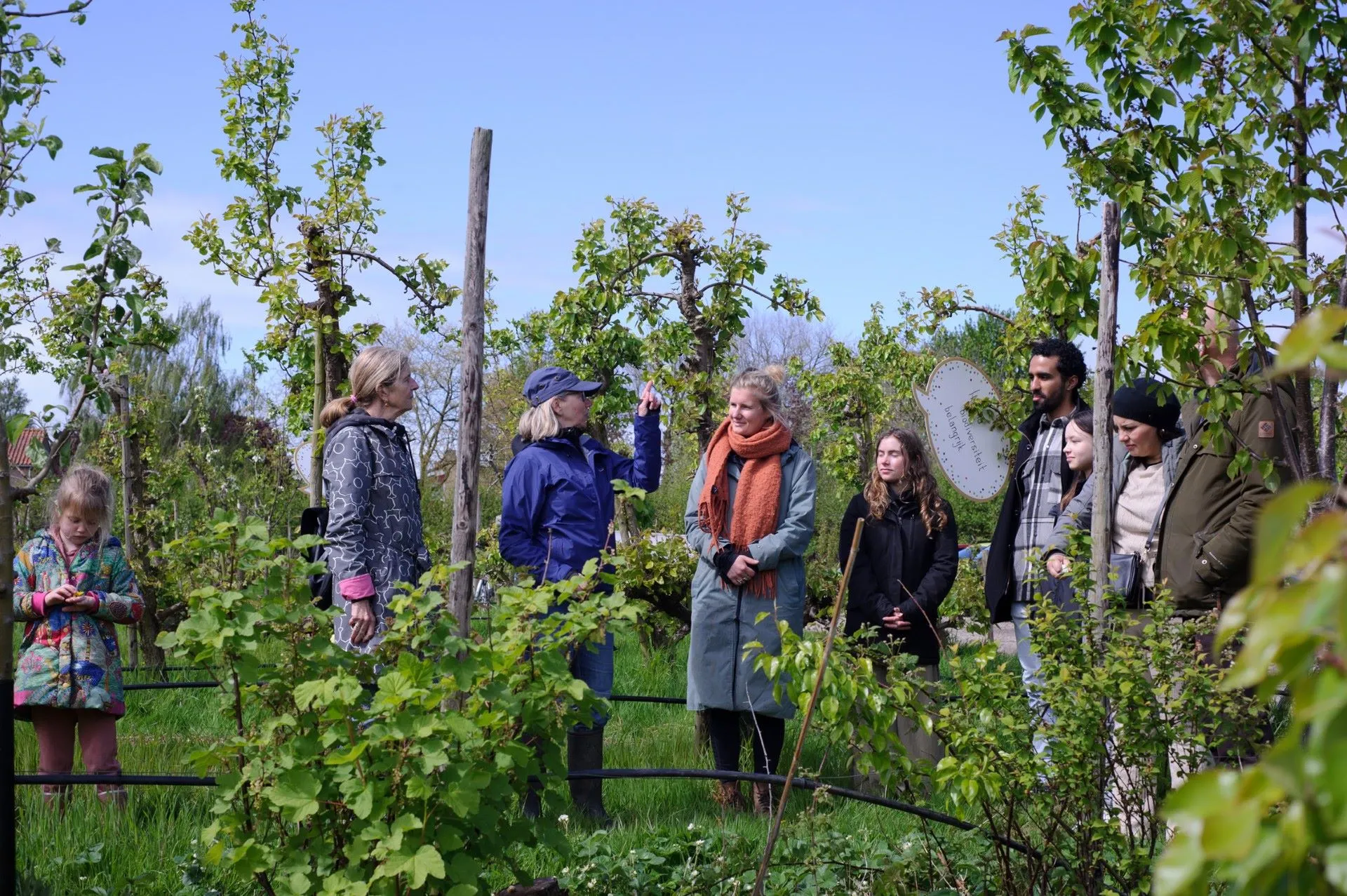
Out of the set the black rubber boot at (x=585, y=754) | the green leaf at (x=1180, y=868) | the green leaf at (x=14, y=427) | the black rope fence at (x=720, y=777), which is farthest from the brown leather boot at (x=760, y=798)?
the green leaf at (x=1180, y=868)

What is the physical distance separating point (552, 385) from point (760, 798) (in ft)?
6.19

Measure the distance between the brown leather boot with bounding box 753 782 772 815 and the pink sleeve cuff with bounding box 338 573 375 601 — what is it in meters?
1.67

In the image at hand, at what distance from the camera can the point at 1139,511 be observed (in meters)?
4.47

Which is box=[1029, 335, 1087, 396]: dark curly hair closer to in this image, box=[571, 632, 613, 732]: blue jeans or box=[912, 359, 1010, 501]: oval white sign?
box=[912, 359, 1010, 501]: oval white sign

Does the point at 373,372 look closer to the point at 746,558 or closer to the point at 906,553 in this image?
the point at 746,558

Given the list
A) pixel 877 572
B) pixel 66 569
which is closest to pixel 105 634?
pixel 66 569

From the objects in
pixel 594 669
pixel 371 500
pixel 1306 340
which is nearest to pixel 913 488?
pixel 594 669

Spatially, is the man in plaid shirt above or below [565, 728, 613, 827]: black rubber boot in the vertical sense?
above

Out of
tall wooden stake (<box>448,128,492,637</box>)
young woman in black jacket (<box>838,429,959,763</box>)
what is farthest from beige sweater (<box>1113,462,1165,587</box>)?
tall wooden stake (<box>448,128,492,637</box>)

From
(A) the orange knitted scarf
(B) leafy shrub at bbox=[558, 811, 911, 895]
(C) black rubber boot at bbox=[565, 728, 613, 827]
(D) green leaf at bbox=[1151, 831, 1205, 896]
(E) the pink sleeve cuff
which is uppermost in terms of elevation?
(A) the orange knitted scarf

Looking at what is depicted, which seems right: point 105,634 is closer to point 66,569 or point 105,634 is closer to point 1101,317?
point 66,569

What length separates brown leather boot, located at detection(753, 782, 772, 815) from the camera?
4.54 metres

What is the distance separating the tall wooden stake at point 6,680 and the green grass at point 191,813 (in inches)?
14.6

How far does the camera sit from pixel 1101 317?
3562 mm
